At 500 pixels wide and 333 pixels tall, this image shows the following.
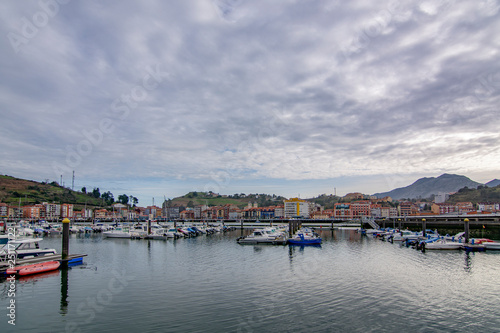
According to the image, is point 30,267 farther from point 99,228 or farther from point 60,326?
point 99,228

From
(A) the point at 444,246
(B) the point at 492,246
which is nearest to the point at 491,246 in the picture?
(B) the point at 492,246

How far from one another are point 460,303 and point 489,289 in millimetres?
5991

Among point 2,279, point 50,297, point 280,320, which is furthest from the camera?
point 2,279

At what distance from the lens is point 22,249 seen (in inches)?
1265

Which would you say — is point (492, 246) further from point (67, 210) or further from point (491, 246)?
point (67, 210)

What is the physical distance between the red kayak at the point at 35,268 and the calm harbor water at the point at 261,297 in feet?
3.58

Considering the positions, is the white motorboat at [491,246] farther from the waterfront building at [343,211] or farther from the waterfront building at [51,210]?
the waterfront building at [51,210]

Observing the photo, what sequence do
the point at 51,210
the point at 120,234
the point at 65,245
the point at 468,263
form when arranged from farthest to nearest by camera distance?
the point at 51,210
the point at 120,234
the point at 468,263
the point at 65,245

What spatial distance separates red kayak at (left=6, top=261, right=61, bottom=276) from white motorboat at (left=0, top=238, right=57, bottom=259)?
13.1 feet

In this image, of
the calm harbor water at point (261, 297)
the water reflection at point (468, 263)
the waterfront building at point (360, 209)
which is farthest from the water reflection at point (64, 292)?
the waterfront building at point (360, 209)

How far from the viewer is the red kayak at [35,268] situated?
2680 cm

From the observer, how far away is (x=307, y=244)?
54469mm

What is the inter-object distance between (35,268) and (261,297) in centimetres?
2064

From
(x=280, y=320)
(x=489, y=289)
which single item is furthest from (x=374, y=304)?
(x=489, y=289)
